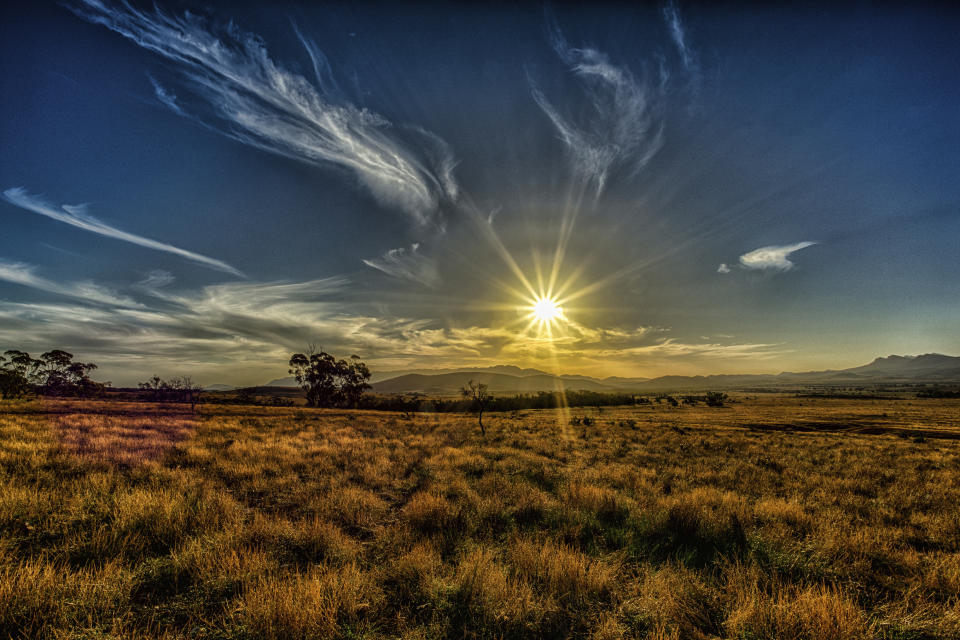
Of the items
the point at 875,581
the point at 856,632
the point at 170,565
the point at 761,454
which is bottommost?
the point at 761,454

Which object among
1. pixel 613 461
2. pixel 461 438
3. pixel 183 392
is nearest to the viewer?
pixel 613 461

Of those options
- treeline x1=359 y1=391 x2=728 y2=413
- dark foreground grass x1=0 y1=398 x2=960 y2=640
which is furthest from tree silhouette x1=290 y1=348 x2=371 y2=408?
dark foreground grass x1=0 y1=398 x2=960 y2=640

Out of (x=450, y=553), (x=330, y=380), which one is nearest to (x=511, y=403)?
(x=330, y=380)

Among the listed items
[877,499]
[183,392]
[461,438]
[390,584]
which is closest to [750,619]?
[390,584]

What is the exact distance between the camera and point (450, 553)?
6.00 m

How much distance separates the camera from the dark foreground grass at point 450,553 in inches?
158

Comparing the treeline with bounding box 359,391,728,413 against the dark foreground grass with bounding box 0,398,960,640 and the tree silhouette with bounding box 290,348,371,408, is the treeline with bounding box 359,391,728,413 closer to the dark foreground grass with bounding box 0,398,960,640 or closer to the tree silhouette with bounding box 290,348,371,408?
the tree silhouette with bounding box 290,348,371,408

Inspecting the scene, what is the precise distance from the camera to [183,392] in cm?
6938

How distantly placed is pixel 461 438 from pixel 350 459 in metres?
8.89

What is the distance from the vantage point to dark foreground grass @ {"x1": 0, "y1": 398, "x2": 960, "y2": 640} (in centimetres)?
401

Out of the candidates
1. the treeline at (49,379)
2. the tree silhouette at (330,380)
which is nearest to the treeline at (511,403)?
the tree silhouette at (330,380)

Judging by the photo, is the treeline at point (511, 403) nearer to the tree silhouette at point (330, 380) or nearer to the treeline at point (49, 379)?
the tree silhouette at point (330, 380)

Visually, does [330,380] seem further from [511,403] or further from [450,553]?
[450,553]

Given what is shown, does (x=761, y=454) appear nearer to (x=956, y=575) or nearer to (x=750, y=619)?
(x=956, y=575)
